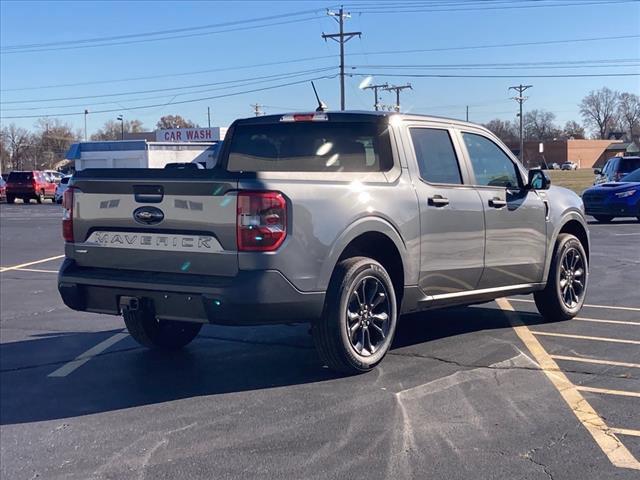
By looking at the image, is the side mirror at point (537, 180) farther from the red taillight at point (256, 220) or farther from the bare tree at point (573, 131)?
the bare tree at point (573, 131)

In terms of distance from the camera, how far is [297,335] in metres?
7.20

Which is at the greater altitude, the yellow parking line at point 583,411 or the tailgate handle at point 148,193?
the tailgate handle at point 148,193

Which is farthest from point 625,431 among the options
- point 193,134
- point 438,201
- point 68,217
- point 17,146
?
point 17,146

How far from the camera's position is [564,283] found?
7734 millimetres

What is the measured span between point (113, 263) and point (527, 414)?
9.94 ft

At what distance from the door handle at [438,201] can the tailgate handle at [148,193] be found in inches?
86.4

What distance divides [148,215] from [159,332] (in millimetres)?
1640

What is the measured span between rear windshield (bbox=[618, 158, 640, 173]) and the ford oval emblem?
23.0m

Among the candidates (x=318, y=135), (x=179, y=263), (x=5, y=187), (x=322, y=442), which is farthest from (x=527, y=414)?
(x=5, y=187)

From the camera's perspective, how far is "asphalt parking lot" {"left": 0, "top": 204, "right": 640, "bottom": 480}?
4094mm

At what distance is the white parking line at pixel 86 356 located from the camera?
610 centimetres

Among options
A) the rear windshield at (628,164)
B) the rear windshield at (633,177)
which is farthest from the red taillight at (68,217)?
the rear windshield at (628,164)

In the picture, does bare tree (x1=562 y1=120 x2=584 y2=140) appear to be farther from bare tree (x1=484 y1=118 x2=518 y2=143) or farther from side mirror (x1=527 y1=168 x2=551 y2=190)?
side mirror (x1=527 y1=168 x2=551 y2=190)

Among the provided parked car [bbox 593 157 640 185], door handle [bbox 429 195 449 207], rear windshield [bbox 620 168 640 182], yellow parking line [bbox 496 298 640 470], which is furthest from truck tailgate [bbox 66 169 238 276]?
parked car [bbox 593 157 640 185]
